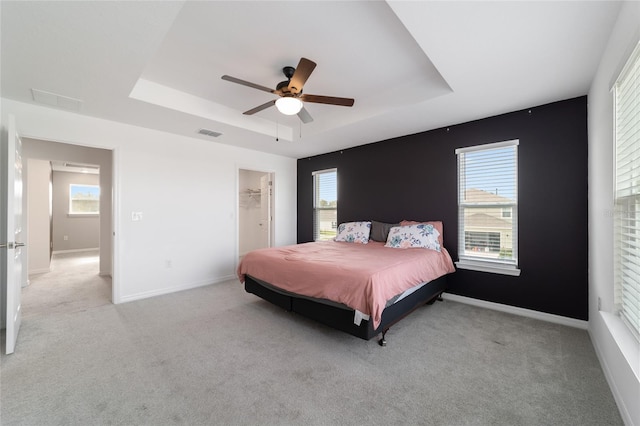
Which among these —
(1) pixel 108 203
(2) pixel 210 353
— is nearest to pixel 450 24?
(2) pixel 210 353

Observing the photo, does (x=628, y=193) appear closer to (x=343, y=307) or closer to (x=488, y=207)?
(x=488, y=207)

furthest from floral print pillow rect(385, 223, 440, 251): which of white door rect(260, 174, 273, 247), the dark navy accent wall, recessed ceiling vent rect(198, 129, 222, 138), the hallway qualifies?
the hallway

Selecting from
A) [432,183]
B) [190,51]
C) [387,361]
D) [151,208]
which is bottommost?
[387,361]

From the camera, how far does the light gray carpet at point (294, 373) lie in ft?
5.11

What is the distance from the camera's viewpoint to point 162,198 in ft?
12.9

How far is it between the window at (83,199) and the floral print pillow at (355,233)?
7715 mm

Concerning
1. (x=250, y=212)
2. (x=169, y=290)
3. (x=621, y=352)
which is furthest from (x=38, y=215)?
(x=621, y=352)

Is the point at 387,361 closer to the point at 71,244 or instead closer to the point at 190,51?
the point at 190,51

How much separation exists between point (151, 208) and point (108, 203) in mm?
1903

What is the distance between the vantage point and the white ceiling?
5.39ft

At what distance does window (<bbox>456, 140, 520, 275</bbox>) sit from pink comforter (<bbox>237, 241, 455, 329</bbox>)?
404mm

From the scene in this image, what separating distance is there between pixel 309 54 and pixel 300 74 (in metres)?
0.32

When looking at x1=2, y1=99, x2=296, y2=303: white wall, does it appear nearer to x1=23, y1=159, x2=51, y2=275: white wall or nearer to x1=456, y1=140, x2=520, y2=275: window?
x1=23, y1=159, x2=51, y2=275: white wall

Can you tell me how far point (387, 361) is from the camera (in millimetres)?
2111
